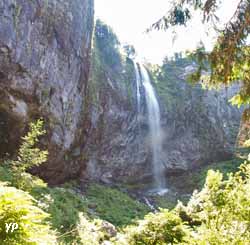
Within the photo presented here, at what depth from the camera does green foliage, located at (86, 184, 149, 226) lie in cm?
1444

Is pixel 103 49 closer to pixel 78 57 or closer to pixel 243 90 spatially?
pixel 78 57

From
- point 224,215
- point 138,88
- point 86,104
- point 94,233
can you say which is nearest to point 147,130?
point 138,88

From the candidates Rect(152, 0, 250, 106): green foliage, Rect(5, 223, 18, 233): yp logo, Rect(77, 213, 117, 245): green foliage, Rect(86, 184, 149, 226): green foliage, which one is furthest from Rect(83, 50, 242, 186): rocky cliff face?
Rect(5, 223, 18, 233): yp logo

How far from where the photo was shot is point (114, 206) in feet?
53.3

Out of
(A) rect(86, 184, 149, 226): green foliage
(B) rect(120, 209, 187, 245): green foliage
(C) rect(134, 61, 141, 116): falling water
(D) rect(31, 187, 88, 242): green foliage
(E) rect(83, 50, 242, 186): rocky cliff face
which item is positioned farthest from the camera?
(C) rect(134, 61, 141, 116): falling water

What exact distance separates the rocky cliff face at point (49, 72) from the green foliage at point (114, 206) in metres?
1.70

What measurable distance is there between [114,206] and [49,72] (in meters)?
7.29

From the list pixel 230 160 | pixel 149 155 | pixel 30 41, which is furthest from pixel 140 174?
pixel 30 41

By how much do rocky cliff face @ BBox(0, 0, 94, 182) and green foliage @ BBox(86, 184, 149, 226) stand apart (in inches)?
67.1

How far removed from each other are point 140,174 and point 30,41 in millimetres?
12865

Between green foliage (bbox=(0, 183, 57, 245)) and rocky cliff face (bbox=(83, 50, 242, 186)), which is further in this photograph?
rocky cliff face (bbox=(83, 50, 242, 186))

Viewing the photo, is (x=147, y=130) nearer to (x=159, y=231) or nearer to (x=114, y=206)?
(x=114, y=206)

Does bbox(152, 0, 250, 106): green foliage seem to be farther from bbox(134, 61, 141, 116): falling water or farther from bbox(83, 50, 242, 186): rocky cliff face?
bbox(134, 61, 141, 116): falling water

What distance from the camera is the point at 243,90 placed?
506 centimetres
